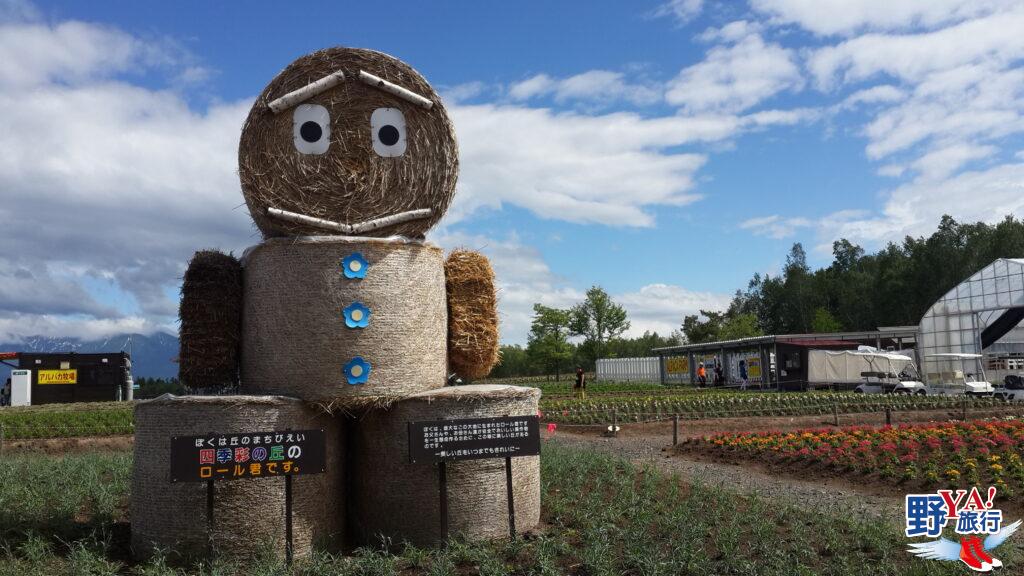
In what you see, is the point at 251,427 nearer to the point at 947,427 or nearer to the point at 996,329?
the point at 947,427

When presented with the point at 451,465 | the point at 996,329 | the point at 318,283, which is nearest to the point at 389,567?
the point at 451,465

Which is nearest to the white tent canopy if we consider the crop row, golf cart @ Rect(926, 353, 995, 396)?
golf cart @ Rect(926, 353, 995, 396)

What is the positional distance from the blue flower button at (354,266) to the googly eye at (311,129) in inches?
43.0

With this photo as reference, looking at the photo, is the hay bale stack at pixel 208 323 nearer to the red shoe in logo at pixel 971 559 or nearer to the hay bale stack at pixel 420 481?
the hay bale stack at pixel 420 481

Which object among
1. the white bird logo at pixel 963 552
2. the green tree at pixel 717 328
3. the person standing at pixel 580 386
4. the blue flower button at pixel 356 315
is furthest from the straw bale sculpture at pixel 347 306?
the green tree at pixel 717 328

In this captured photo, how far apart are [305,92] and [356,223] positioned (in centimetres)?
133

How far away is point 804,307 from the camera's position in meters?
73.4

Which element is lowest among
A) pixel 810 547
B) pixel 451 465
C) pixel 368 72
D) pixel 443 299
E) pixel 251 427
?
pixel 810 547

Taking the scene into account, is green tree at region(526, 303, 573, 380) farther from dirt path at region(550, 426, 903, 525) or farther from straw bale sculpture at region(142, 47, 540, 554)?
straw bale sculpture at region(142, 47, 540, 554)

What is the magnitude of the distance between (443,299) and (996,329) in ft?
125

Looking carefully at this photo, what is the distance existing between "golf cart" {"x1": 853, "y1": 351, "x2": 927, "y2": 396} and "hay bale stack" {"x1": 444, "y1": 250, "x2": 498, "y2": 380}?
24.2 m

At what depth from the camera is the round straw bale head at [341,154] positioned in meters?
7.38

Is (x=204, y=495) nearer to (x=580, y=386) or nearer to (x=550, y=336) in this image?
(x=580, y=386)

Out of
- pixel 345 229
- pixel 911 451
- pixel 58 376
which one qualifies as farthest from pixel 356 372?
pixel 58 376
